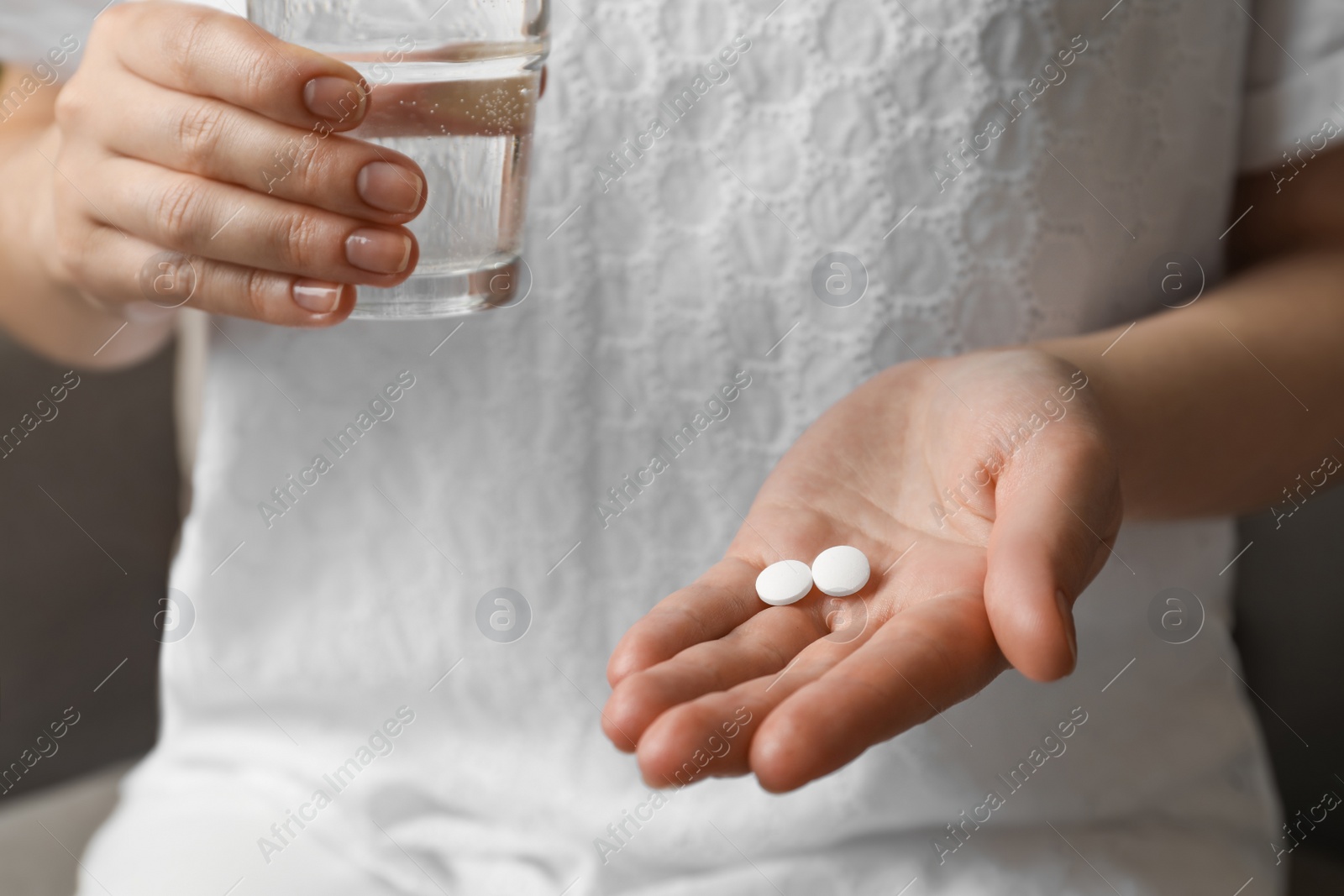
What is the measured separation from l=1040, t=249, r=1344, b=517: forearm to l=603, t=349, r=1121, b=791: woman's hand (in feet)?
0.21

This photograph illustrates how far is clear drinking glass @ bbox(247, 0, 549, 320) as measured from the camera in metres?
0.47

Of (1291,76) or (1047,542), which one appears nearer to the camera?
(1047,542)

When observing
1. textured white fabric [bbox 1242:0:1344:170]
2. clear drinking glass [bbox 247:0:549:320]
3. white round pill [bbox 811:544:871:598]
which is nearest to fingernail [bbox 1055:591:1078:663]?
white round pill [bbox 811:544:871:598]

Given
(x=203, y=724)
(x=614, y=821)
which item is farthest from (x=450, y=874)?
(x=203, y=724)

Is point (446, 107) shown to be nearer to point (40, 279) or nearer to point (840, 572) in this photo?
point (840, 572)

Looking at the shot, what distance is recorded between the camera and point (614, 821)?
2.32 feet

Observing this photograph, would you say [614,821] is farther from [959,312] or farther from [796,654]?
[959,312]

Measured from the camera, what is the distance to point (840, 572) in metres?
0.52

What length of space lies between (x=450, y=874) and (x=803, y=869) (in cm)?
22

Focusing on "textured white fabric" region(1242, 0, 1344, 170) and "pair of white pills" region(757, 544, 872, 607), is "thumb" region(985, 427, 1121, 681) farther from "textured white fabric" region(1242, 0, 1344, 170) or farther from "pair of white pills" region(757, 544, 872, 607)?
"textured white fabric" region(1242, 0, 1344, 170)

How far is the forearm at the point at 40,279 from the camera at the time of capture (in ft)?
2.35

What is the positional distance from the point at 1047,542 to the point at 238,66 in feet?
1.32

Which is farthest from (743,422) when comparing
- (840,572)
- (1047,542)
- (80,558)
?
(80,558)

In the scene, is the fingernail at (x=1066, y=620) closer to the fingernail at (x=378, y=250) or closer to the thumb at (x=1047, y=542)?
the thumb at (x=1047, y=542)
